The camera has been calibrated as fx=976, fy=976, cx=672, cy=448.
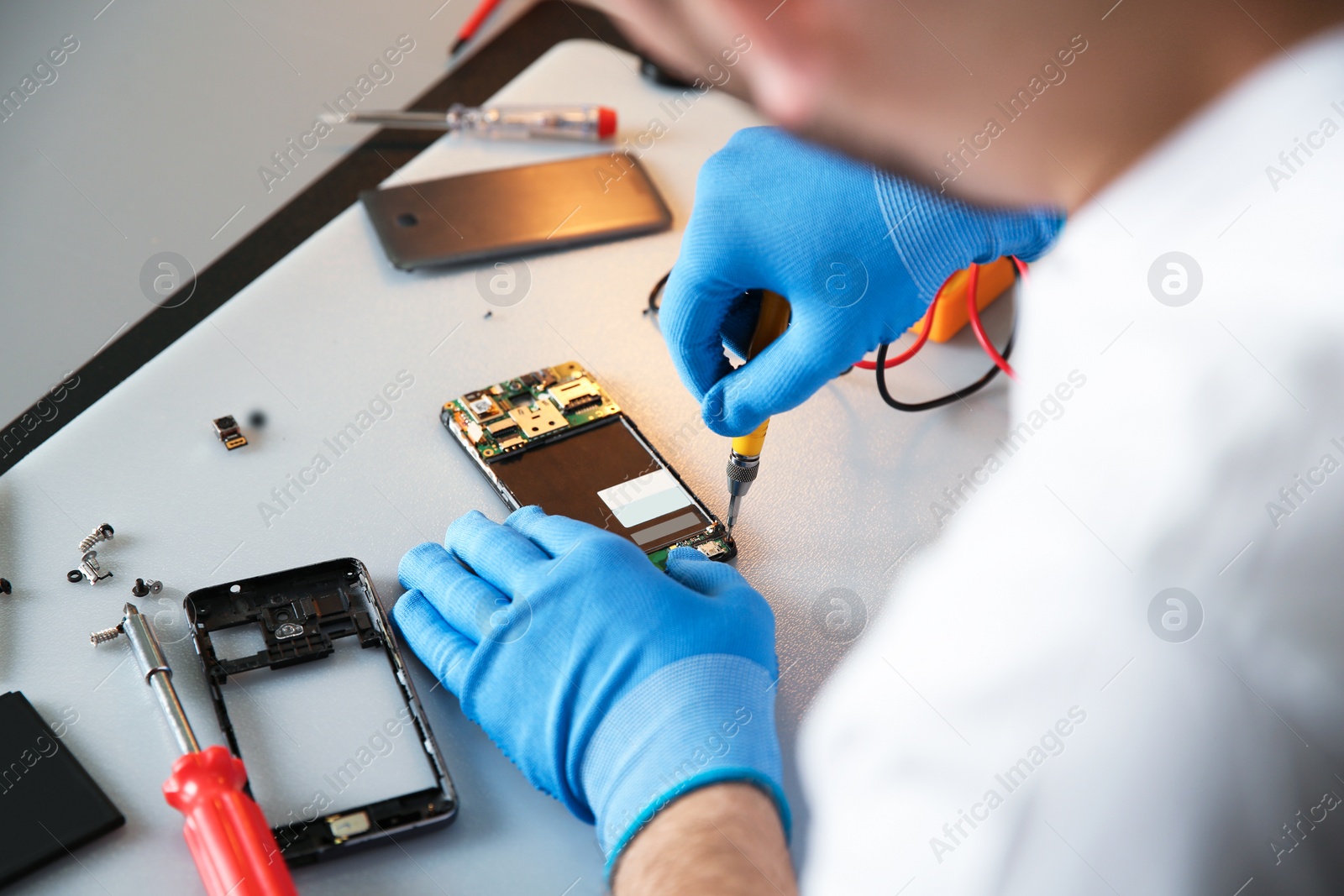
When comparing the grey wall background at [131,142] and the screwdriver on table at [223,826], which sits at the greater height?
the grey wall background at [131,142]

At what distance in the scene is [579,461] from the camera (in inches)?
41.7

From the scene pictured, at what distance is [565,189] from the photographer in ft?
4.60

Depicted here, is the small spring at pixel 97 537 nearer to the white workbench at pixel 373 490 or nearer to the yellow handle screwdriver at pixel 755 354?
the white workbench at pixel 373 490

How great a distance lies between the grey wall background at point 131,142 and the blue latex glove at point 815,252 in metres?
0.99

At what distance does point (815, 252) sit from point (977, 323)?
0.40 metres

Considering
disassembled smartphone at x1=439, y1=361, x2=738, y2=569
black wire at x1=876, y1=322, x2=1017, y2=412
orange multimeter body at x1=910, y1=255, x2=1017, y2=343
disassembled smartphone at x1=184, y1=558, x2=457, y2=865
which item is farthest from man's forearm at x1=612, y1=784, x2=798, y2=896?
orange multimeter body at x1=910, y1=255, x2=1017, y2=343

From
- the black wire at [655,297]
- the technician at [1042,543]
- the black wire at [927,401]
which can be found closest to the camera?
the technician at [1042,543]

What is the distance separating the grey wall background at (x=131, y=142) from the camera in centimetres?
177

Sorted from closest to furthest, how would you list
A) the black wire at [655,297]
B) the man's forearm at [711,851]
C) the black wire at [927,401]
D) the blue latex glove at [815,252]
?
the man's forearm at [711,851]
the blue latex glove at [815,252]
the black wire at [927,401]
the black wire at [655,297]

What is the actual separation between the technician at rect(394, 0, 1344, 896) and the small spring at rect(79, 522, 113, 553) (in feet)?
0.99

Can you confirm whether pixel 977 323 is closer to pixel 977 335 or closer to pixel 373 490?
pixel 977 335

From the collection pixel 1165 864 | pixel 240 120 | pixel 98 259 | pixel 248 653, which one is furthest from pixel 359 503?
pixel 240 120

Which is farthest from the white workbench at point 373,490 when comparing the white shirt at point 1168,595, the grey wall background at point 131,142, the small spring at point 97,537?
the grey wall background at point 131,142

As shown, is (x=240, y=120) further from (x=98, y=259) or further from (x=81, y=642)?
(x=81, y=642)
